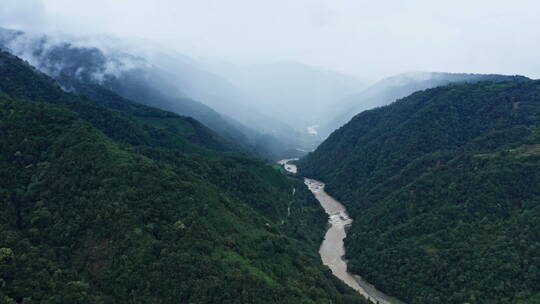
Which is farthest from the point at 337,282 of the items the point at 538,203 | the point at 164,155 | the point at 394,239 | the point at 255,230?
the point at 164,155

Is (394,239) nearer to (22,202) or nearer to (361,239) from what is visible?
(361,239)

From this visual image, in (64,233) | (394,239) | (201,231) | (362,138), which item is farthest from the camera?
(362,138)

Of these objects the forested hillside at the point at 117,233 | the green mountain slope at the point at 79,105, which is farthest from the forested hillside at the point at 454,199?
the green mountain slope at the point at 79,105

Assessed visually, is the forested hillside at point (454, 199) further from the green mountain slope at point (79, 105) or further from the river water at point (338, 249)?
the green mountain slope at point (79, 105)

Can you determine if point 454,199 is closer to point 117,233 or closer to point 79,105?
point 117,233

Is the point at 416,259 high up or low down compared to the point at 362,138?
down

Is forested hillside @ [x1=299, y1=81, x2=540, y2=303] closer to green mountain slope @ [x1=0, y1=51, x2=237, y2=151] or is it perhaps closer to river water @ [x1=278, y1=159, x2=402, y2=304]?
river water @ [x1=278, y1=159, x2=402, y2=304]
